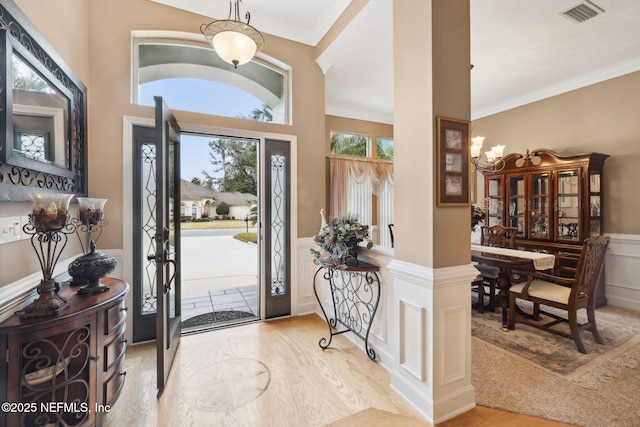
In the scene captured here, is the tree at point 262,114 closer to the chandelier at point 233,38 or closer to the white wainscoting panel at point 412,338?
the chandelier at point 233,38

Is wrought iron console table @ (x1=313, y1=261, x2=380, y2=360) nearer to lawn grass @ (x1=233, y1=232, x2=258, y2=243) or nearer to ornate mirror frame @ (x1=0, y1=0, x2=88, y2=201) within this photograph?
ornate mirror frame @ (x1=0, y1=0, x2=88, y2=201)

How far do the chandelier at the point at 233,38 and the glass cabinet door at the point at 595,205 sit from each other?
466cm

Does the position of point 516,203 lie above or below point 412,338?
above

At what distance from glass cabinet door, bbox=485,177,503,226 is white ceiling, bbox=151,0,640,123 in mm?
1548

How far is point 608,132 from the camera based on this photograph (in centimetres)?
380

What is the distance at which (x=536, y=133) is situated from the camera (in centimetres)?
459

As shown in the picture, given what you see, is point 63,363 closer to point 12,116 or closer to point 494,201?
point 12,116

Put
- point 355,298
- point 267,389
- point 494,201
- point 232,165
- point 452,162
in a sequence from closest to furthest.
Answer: point 452,162 < point 267,389 < point 355,298 < point 494,201 < point 232,165

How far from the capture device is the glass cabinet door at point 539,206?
161 inches

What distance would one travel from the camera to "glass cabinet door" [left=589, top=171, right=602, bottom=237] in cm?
373

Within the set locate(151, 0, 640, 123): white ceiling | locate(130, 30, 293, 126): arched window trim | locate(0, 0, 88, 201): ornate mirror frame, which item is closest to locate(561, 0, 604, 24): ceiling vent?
locate(151, 0, 640, 123): white ceiling

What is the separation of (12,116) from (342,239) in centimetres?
224

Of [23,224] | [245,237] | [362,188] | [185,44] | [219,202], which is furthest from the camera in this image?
[245,237]

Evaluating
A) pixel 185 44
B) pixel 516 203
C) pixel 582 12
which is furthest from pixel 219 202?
pixel 582 12
